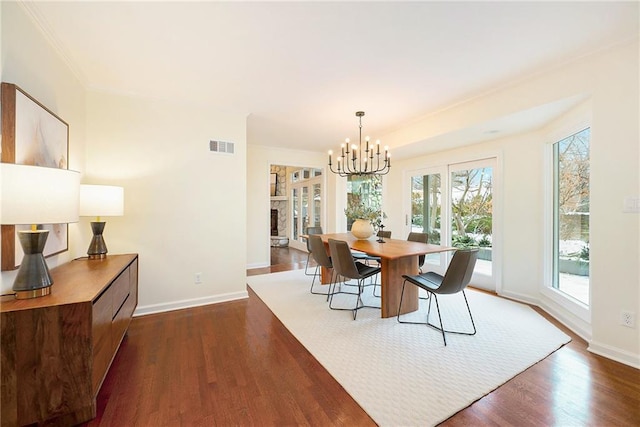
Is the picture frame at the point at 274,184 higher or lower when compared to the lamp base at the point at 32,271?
higher

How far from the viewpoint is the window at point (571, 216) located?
2.76 meters

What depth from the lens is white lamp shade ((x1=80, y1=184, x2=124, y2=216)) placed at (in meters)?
2.32

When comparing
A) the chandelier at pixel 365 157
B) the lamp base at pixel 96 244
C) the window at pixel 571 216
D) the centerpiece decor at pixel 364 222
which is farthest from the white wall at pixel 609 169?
the lamp base at pixel 96 244

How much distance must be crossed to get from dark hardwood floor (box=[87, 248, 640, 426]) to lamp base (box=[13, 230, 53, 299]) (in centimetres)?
84

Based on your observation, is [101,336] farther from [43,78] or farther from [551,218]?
[551,218]

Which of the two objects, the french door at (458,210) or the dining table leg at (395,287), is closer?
the dining table leg at (395,287)

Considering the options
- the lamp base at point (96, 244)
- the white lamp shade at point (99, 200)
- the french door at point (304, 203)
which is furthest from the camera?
the french door at point (304, 203)

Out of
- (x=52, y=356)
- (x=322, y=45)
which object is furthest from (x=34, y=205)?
(x=322, y=45)

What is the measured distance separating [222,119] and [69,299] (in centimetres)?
269

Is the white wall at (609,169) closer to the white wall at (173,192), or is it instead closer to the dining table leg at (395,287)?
the dining table leg at (395,287)

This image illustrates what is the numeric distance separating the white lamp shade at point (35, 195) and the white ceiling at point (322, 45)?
4.05 feet

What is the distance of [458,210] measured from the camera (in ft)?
14.3

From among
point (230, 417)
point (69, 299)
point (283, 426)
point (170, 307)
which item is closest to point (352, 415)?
point (283, 426)

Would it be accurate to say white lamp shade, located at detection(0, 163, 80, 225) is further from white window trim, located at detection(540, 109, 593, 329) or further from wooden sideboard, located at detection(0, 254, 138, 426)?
white window trim, located at detection(540, 109, 593, 329)
